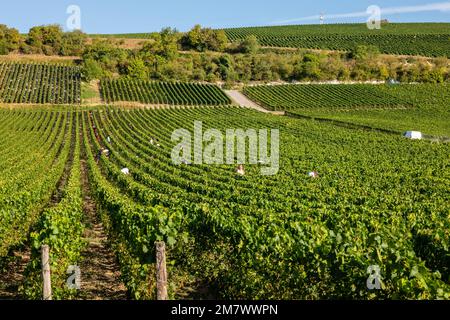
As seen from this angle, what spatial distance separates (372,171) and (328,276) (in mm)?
20224

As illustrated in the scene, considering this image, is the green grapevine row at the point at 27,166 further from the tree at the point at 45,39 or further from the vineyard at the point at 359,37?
the vineyard at the point at 359,37

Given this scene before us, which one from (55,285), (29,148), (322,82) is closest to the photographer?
(55,285)

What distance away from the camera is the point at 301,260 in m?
10.1

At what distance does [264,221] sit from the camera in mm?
13461

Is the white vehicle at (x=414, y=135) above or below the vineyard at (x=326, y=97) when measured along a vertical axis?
below

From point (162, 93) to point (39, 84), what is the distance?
23.9m

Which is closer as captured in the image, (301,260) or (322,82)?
(301,260)

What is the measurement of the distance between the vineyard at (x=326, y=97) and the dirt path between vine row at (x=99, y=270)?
66345 mm

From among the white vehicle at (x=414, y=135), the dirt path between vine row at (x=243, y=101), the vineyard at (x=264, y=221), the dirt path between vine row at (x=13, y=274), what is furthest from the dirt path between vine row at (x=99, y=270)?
the dirt path between vine row at (x=243, y=101)

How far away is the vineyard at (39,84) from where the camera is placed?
84.9 metres

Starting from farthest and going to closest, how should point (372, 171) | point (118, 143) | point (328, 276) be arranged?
1. point (118, 143)
2. point (372, 171)
3. point (328, 276)
